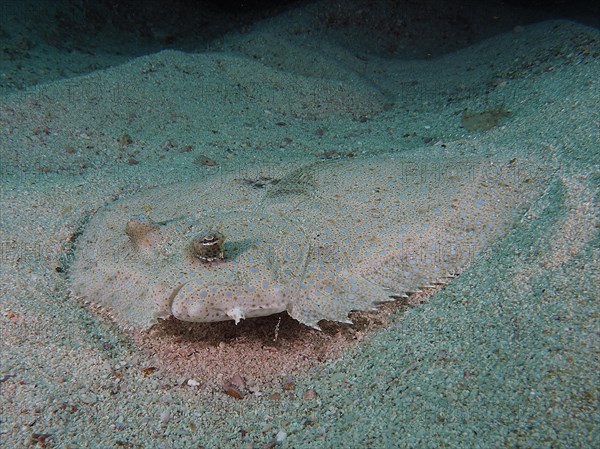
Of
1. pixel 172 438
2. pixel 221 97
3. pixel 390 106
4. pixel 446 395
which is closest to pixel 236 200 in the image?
pixel 172 438

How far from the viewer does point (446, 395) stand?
8.79 ft

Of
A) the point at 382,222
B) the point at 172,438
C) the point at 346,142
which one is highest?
the point at 346,142

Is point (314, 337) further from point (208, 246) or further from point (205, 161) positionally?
point (205, 161)

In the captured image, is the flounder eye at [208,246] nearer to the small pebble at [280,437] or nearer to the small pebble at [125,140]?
the small pebble at [280,437]

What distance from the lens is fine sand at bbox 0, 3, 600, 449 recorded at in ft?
8.55

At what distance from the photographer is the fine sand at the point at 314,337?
103 inches

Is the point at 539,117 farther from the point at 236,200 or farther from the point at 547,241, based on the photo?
the point at 236,200

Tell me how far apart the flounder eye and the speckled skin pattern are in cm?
2

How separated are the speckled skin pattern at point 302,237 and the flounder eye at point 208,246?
0.02 metres

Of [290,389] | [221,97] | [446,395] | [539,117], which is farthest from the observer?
[221,97]

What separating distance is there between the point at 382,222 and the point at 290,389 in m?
1.52

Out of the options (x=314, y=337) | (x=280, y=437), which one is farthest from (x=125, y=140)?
(x=280, y=437)

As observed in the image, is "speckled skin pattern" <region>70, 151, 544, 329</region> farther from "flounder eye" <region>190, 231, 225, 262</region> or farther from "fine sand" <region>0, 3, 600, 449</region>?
"fine sand" <region>0, 3, 600, 449</region>

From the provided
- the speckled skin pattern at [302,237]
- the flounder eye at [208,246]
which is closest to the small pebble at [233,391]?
the speckled skin pattern at [302,237]
